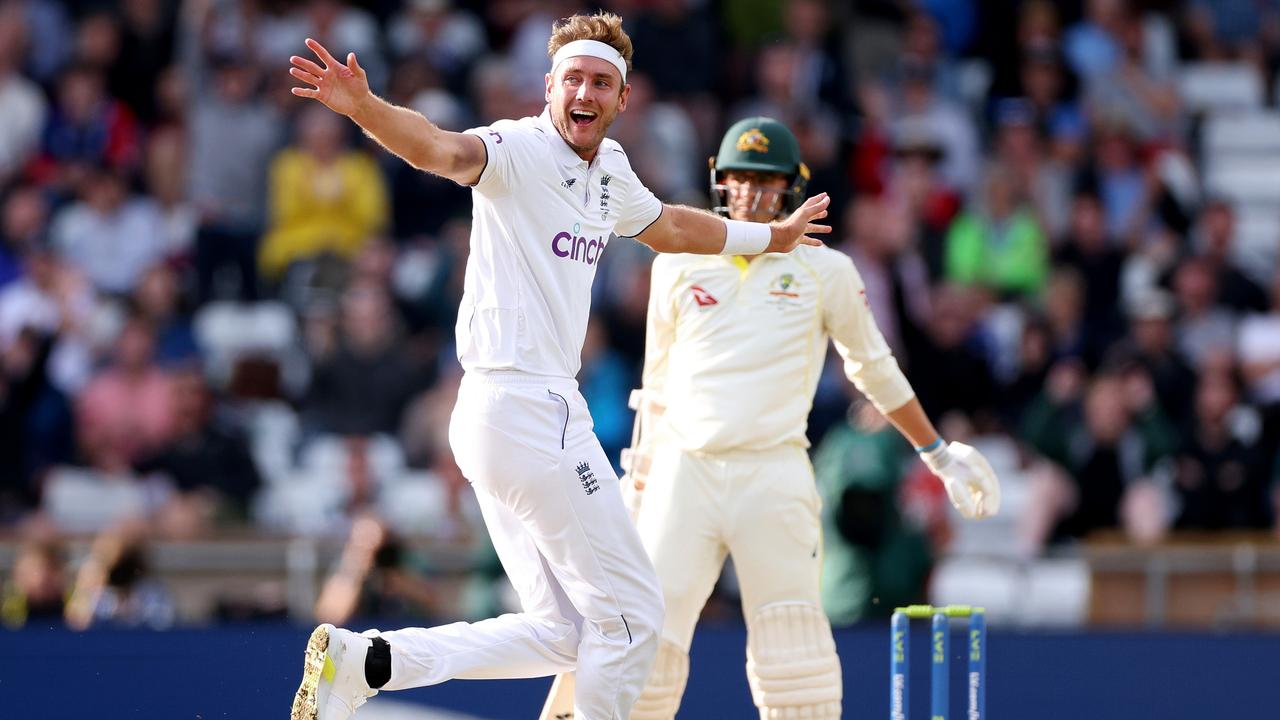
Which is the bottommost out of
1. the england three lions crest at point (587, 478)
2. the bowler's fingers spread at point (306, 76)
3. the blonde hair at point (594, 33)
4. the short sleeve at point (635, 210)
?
the england three lions crest at point (587, 478)

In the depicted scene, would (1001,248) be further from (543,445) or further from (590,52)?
(543,445)

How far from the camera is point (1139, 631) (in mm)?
9352

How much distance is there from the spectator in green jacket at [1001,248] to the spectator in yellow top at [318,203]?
4023 mm

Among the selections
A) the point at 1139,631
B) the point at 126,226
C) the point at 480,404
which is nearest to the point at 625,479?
the point at 480,404

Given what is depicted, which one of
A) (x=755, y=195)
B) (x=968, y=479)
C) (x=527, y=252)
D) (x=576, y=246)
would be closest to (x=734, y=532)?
(x=968, y=479)

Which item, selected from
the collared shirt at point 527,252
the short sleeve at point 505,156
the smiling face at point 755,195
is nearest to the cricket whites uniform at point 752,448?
the smiling face at point 755,195

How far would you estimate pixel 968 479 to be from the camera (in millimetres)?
8203

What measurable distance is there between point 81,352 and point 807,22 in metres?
5.76

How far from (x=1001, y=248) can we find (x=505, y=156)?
837 cm

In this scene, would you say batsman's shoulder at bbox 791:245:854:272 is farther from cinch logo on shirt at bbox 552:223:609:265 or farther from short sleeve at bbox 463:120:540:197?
short sleeve at bbox 463:120:540:197

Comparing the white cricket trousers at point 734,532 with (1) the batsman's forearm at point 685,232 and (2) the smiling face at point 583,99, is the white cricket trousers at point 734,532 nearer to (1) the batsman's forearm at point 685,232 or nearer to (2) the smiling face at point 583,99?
(1) the batsman's forearm at point 685,232

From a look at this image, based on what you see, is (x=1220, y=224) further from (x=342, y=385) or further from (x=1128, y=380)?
(x=342, y=385)

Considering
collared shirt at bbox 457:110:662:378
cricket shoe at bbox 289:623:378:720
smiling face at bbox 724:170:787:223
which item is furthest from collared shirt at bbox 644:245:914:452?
cricket shoe at bbox 289:623:378:720

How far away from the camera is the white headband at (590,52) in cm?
670
